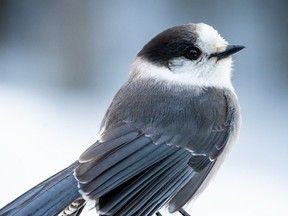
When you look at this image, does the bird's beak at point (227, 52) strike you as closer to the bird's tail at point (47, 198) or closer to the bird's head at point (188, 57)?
the bird's head at point (188, 57)

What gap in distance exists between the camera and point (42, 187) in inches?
165

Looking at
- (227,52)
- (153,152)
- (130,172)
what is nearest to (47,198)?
(130,172)

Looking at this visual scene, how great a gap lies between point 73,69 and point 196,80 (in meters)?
2.84

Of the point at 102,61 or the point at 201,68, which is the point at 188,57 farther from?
the point at 102,61

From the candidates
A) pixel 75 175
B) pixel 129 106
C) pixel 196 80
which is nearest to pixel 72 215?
pixel 75 175

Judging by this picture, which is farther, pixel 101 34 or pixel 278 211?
pixel 101 34

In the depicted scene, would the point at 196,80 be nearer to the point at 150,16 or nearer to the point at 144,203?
the point at 144,203

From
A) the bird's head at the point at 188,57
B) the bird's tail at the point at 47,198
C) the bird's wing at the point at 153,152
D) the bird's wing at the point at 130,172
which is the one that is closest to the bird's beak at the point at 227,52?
the bird's head at the point at 188,57

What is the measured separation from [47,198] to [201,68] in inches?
42.5

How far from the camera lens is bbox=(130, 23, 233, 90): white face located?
15.4 ft

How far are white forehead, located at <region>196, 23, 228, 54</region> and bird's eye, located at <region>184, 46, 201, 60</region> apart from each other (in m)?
0.03

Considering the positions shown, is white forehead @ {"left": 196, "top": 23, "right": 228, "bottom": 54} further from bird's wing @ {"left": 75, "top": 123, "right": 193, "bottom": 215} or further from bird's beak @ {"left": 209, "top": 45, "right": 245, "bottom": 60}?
bird's wing @ {"left": 75, "top": 123, "right": 193, "bottom": 215}

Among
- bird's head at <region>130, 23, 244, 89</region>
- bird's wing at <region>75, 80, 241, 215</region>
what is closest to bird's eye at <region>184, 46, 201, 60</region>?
bird's head at <region>130, 23, 244, 89</region>

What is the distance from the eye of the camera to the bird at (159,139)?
415 centimetres
